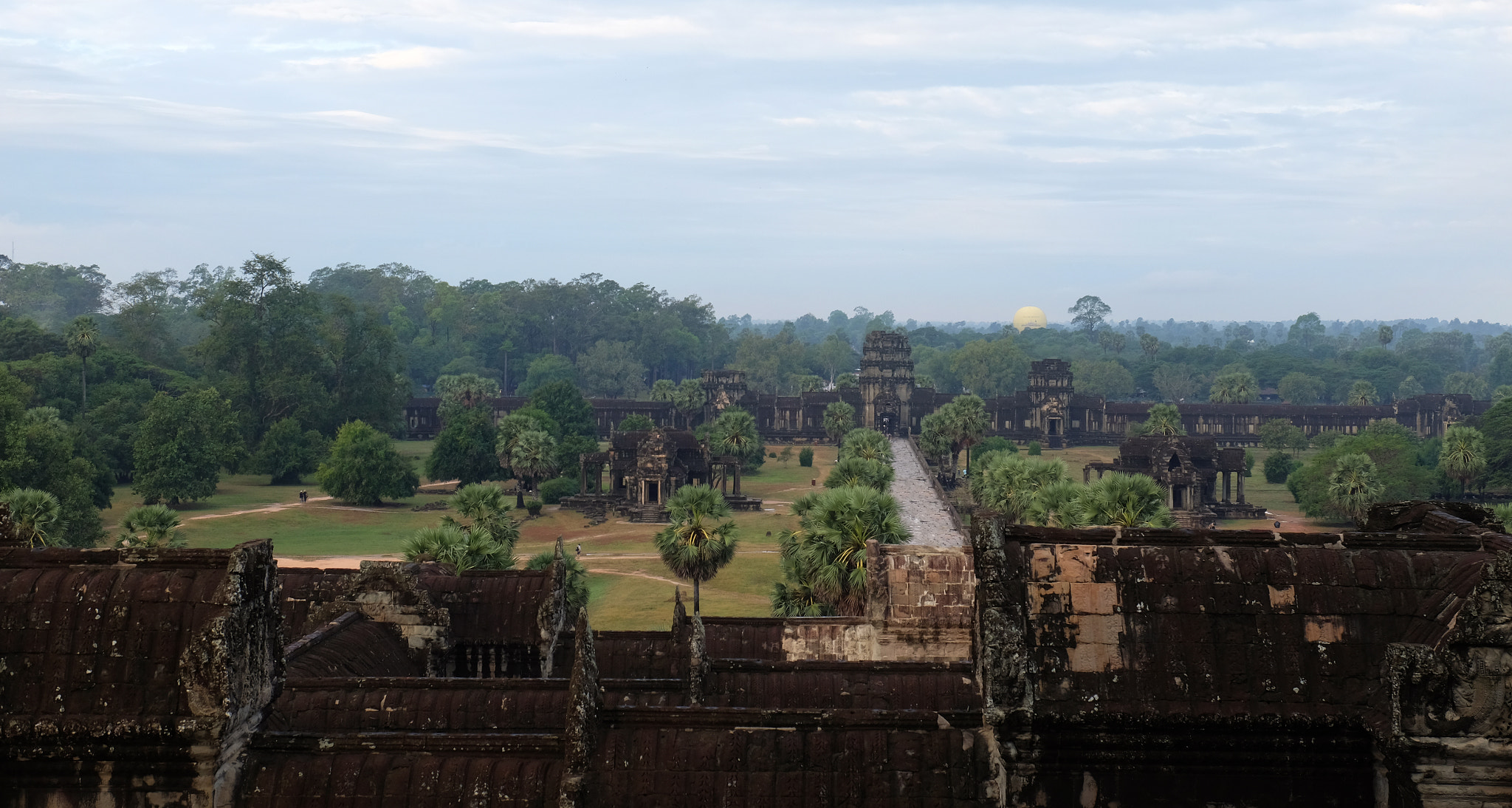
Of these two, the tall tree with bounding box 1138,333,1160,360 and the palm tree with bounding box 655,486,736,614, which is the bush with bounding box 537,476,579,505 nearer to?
the palm tree with bounding box 655,486,736,614

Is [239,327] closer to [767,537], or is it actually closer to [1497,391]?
[767,537]

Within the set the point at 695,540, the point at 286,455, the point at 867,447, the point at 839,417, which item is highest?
the point at 839,417

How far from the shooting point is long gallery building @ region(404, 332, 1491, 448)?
116500 millimetres

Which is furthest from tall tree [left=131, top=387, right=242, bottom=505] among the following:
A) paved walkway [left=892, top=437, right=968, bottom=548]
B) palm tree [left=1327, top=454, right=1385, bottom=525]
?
palm tree [left=1327, top=454, right=1385, bottom=525]

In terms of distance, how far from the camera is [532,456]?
72.9m

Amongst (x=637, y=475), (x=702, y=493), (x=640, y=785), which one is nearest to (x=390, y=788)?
(x=640, y=785)

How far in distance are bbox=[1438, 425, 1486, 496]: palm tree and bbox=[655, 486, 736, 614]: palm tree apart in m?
49.6

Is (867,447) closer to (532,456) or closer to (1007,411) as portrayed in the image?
(532,456)

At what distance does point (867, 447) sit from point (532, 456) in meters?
20.0

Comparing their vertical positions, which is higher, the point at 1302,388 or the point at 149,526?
the point at 1302,388

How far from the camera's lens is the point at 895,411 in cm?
12800

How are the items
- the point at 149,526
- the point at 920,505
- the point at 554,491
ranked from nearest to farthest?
the point at 149,526
the point at 920,505
the point at 554,491

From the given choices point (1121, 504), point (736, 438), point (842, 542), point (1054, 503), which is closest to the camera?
point (842, 542)

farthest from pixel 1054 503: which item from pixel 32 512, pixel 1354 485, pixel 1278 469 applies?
pixel 1278 469
